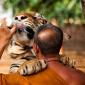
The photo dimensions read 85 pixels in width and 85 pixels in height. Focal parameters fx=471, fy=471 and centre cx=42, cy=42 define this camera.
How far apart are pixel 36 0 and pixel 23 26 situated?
6556 mm

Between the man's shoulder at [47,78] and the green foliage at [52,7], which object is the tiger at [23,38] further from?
the green foliage at [52,7]

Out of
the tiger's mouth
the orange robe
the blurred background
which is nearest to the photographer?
the orange robe

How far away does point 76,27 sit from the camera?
445 inches

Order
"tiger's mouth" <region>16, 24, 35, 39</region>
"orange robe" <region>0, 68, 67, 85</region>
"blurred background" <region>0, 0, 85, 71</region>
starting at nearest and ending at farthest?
1. "orange robe" <region>0, 68, 67, 85</region>
2. "tiger's mouth" <region>16, 24, 35, 39</region>
3. "blurred background" <region>0, 0, 85, 71</region>

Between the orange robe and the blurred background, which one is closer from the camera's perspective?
the orange robe

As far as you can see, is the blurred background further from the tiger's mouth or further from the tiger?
the tiger's mouth

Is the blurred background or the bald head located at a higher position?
the bald head

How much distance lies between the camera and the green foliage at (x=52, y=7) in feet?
33.1

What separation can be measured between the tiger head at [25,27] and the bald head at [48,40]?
0.59m

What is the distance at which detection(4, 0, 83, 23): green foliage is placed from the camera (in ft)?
33.1

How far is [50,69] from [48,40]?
0.20m

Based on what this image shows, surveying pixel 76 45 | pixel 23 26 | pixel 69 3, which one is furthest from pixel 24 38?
pixel 76 45

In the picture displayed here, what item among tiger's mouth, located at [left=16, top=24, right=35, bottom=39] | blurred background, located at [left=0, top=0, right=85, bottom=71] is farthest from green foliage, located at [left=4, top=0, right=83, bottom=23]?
tiger's mouth, located at [left=16, top=24, right=35, bottom=39]

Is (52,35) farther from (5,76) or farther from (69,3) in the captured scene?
(69,3)
